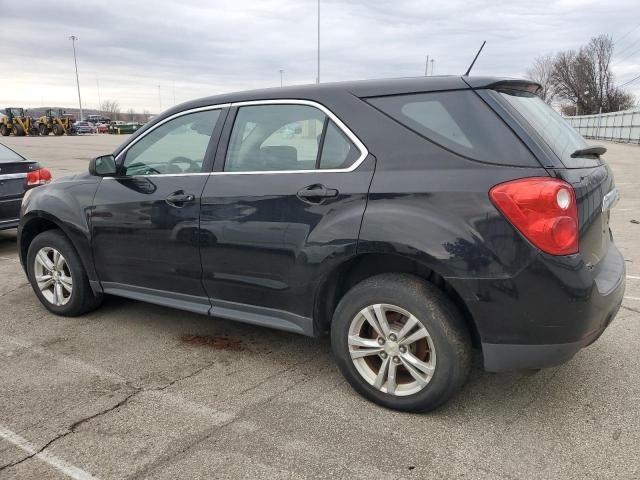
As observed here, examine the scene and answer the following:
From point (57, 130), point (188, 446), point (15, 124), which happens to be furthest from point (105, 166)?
point (57, 130)

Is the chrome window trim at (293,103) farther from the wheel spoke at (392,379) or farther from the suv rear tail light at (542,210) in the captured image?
the wheel spoke at (392,379)

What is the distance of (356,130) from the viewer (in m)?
3.01

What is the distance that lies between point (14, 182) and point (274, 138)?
4.69 meters

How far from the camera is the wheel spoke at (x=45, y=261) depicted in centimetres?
447

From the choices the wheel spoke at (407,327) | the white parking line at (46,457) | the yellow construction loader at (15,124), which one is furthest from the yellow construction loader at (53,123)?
the wheel spoke at (407,327)

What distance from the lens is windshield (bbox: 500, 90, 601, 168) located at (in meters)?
2.74

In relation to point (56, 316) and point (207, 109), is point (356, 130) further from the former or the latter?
point (56, 316)

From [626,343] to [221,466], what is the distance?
2.87 metres

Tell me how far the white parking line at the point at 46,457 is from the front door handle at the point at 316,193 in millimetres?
1671

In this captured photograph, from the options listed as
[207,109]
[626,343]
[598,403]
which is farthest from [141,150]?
[626,343]

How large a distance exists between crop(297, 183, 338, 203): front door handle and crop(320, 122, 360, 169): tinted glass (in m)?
0.14

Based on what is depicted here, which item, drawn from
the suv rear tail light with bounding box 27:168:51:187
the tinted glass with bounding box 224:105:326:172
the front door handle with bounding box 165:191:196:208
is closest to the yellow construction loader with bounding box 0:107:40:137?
the suv rear tail light with bounding box 27:168:51:187

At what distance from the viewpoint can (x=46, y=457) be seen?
8.52 ft

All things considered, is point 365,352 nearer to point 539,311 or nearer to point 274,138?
point 539,311
